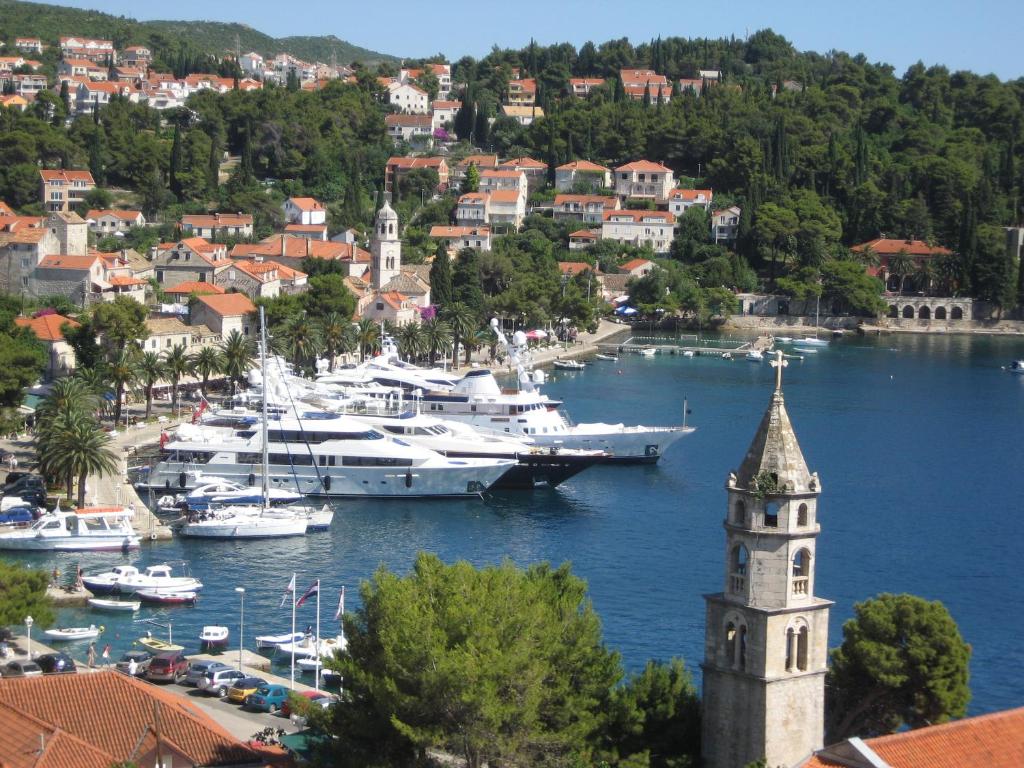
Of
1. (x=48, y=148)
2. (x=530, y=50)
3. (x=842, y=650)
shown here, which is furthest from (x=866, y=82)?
(x=842, y=650)

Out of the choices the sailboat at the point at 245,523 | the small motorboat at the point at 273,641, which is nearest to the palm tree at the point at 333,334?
the sailboat at the point at 245,523

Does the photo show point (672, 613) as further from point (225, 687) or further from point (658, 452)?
point (658, 452)

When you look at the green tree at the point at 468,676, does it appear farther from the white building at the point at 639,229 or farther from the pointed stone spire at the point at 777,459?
the white building at the point at 639,229

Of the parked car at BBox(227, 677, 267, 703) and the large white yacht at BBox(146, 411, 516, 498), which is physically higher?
the large white yacht at BBox(146, 411, 516, 498)

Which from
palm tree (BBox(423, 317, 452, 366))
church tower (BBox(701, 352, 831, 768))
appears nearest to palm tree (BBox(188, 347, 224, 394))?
palm tree (BBox(423, 317, 452, 366))

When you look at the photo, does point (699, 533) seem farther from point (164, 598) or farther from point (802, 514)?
point (802, 514)

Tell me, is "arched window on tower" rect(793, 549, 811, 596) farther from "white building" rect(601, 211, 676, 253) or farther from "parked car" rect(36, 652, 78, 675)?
"white building" rect(601, 211, 676, 253)

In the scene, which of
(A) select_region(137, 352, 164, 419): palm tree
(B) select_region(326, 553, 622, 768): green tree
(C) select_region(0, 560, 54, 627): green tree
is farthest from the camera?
(A) select_region(137, 352, 164, 419): palm tree

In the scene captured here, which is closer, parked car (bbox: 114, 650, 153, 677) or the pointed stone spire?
the pointed stone spire

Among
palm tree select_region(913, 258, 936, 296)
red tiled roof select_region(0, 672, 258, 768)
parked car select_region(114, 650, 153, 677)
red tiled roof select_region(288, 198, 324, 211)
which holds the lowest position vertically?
parked car select_region(114, 650, 153, 677)
